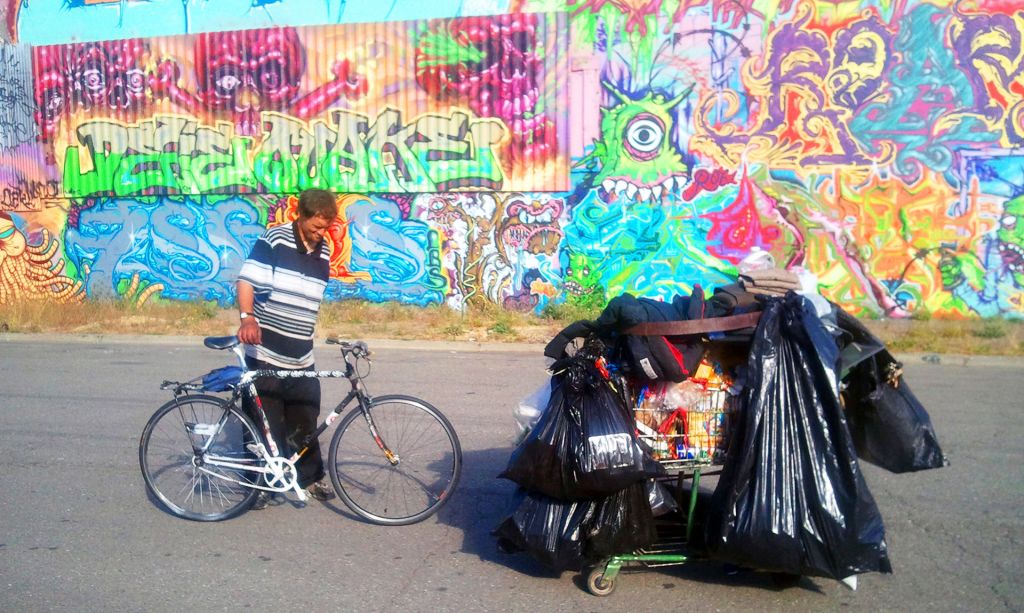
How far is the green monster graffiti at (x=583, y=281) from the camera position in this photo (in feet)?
49.3

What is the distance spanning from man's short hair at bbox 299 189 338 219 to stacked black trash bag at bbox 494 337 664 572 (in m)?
1.72

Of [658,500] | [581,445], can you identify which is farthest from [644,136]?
[581,445]

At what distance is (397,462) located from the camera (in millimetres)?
5305

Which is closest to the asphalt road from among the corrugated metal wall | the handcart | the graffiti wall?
the handcart

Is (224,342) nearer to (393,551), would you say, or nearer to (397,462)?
(397,462)

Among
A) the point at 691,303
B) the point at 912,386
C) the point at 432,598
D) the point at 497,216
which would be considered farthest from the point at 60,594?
the point at 497,216

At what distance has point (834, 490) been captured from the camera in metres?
3.88

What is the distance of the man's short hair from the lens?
16.7 feet

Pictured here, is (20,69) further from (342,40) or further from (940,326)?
(940,326)

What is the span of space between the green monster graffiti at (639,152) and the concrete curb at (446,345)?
378 cm

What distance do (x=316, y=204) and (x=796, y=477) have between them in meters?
2.86

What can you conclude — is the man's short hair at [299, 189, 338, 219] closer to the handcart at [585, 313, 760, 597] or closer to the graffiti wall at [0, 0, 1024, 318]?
the handcart at [585, 313, 760, 597]

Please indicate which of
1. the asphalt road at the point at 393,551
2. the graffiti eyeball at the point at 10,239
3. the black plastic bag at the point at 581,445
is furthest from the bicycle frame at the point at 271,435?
the graffiti eyeball at the point at 10,239

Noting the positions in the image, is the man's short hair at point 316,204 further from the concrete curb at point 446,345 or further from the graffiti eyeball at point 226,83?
the graffiti eyeball at point 226,83
